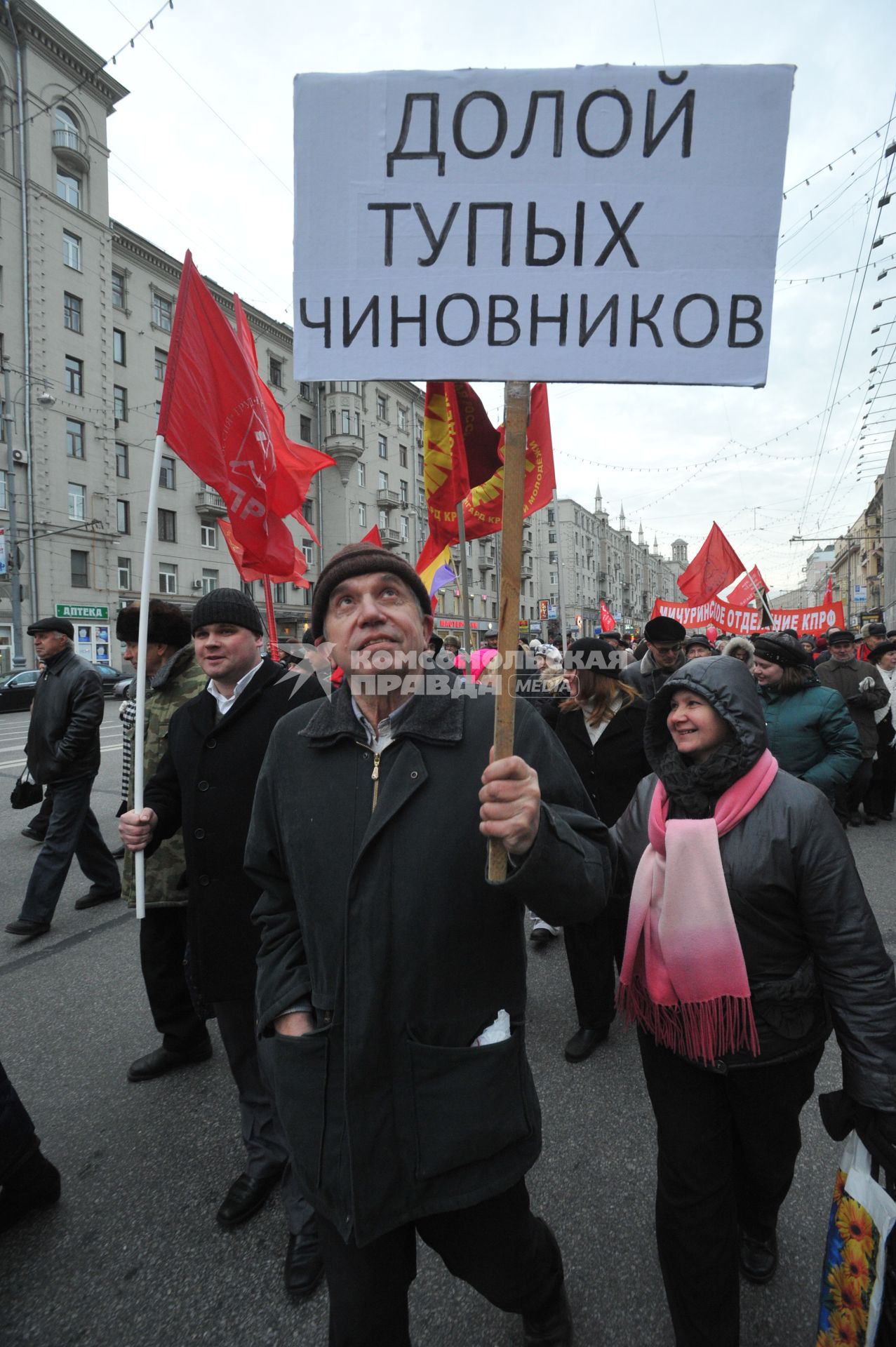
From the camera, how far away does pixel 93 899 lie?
5574mm

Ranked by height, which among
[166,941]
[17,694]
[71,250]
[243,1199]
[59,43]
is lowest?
[17,694]

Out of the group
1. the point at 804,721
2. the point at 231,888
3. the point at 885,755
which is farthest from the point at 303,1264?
the point at 885,755

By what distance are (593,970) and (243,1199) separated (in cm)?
173

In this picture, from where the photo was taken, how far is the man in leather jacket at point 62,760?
4.97 meters

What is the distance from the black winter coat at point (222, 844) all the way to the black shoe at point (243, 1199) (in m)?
0.63

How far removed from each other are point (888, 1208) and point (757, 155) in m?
2.23

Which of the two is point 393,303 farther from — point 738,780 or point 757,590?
point 757,590

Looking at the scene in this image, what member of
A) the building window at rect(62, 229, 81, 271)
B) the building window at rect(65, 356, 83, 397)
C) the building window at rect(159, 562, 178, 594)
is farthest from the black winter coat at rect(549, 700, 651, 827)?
the building window at rect(62, 229, 81, 271)

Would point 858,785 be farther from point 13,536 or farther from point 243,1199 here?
point 13,536

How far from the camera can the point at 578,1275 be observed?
219cm

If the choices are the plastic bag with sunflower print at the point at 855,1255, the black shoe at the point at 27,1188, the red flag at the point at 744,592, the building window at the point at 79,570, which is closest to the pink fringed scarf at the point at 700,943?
the plastic bag with sunflower print at the point at 855,1255

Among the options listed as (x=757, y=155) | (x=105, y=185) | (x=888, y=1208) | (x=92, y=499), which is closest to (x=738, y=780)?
(x=888, y=1208)

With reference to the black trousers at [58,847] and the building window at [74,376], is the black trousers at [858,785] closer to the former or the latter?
the black trousers at [58,847]

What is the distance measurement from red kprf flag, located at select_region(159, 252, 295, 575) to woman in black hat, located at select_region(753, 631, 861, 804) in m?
3.04
